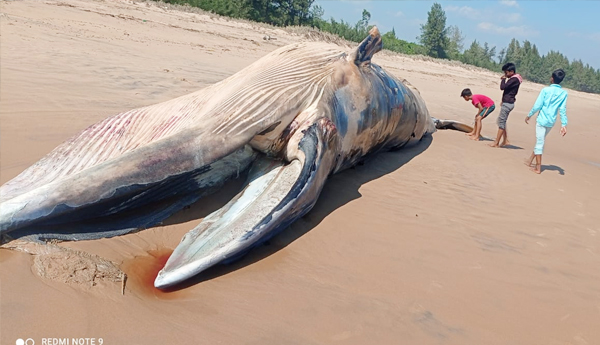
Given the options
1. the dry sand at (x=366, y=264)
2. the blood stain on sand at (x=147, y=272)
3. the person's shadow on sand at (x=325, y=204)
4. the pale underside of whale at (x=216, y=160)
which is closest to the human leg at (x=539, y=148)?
the dry sand at (x=366, y=264)

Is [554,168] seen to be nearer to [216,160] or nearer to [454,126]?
[454,126]

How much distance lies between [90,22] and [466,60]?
140 ft

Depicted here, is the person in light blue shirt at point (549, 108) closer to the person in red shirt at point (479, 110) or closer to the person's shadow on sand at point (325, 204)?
the person in red shirt at point (479, 110)

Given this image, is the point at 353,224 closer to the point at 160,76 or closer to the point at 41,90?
the point at 41,90

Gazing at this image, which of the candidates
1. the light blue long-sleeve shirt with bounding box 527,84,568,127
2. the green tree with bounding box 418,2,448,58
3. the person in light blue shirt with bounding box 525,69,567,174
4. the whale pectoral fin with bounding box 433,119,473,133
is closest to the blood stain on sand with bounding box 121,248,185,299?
the person in light blue shirt with bounding box 525,69,567,174

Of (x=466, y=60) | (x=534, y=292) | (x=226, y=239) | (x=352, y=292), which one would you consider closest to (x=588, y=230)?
(x=534, y=292)

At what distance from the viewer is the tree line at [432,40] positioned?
3456 cm

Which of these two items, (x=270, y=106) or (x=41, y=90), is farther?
(x=41, y=90)

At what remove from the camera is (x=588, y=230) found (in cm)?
445

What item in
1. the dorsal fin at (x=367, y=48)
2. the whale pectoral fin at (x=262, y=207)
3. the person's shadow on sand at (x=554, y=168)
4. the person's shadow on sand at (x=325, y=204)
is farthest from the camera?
the person's shadow on sand at (x=554, y=168)

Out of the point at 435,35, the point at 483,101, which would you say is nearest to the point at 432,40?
the point at 435,35

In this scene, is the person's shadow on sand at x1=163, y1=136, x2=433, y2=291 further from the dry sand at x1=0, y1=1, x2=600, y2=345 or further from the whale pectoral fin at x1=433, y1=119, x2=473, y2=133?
the whale pectoral fin at x1=433, y1=119, x2=473, y2=133

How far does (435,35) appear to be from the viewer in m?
52.6

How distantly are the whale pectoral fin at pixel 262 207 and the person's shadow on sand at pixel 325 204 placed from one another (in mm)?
115
